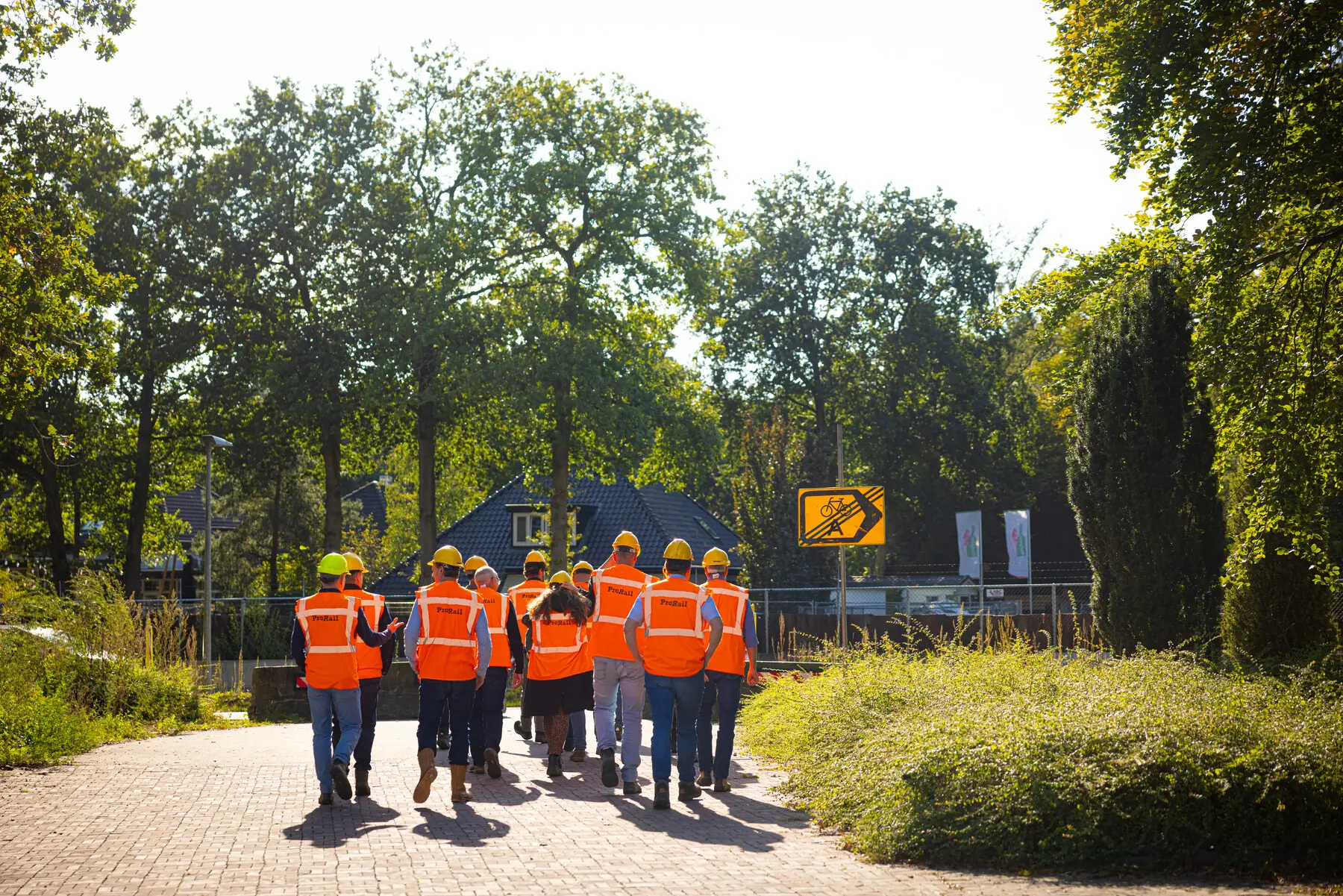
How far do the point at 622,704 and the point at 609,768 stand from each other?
627 millimetres

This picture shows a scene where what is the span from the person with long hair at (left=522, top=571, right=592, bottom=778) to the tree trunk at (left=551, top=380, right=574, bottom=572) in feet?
77.8

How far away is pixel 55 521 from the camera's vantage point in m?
38.8

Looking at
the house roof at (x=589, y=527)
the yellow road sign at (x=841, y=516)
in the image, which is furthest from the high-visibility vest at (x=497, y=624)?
the house roof at (x=589, y=527)

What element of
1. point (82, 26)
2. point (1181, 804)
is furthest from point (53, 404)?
point (1181, 804)

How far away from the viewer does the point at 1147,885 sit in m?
7.20

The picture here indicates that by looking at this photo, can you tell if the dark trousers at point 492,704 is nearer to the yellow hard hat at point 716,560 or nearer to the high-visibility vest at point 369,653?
the high-visibility vest at point 369,653

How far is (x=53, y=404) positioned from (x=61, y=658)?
2151cm

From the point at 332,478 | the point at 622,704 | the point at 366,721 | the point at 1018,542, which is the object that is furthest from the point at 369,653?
the point at 1018,542

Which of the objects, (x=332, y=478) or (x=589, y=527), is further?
(x=589, y=527)

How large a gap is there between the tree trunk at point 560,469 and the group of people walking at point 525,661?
24.3 m

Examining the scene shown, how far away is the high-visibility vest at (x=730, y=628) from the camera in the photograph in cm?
1113

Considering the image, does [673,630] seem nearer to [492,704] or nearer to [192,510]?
[492,704]

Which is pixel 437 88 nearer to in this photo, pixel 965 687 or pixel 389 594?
pixel 389 594

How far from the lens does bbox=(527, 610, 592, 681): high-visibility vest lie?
12344mm
